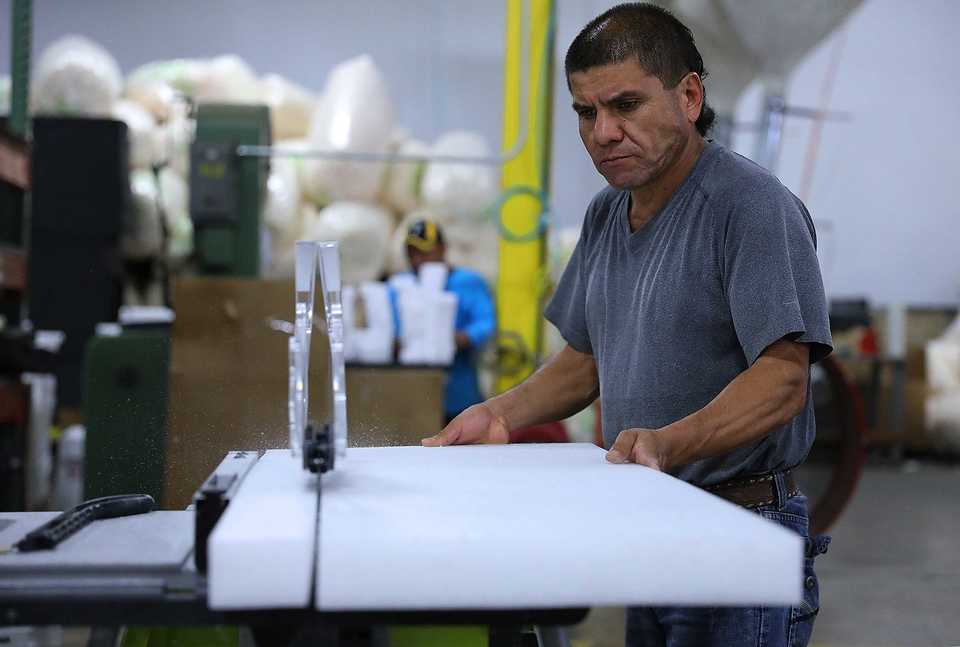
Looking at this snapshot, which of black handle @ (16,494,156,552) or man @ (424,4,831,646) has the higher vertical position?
man @ (424,4,831,646)

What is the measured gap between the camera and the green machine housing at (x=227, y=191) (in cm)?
313

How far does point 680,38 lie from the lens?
4.36 ft

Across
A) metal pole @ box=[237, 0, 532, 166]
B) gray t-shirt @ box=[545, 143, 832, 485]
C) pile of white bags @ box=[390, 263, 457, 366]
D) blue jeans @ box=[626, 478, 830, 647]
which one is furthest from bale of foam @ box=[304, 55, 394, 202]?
blue jeans @ box=[626, 478, 830, 647]

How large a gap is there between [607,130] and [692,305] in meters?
0.23

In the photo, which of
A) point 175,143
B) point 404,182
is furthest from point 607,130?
point 175,143

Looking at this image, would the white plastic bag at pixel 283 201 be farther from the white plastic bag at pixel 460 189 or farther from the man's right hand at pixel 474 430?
the man's right hand at pixel 474 430

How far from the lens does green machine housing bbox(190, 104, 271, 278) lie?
123 inches

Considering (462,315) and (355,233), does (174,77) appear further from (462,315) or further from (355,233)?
(462,315)

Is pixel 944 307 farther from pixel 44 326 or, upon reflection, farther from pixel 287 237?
pixel 44 326

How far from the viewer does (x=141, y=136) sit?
502cm

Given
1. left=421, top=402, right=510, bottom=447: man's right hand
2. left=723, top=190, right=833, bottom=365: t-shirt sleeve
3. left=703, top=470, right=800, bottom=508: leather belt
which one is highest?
left=723, top=190, right=833, bottom=365: t-shirt sleeve

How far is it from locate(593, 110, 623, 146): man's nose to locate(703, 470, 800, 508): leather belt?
44 centimetres

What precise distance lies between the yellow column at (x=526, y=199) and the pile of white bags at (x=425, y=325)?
0.48 m

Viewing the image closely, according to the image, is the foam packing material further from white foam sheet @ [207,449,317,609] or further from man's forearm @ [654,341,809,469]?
white foam sheet @ [207,449,317,609]
